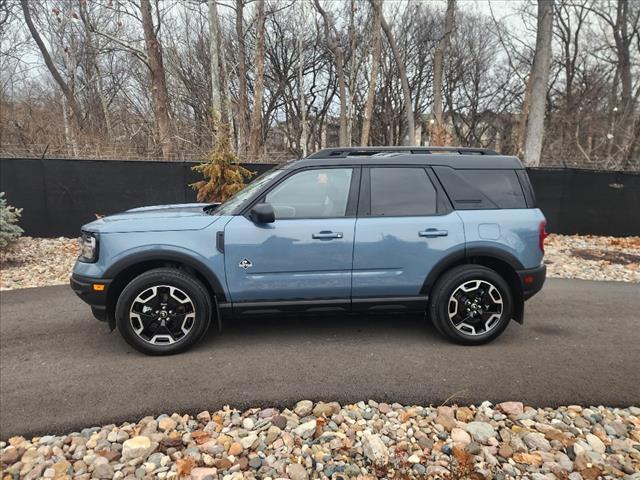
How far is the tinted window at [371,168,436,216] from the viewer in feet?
12.5

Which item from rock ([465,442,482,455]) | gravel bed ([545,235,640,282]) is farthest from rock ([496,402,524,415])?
gravel bed ([545,235,640,282])

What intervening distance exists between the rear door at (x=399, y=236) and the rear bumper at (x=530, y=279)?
652mm

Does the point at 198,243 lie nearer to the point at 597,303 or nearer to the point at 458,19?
the point at 597,303

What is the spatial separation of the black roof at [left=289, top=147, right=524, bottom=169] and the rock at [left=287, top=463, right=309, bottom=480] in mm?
2506

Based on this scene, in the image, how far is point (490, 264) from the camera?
3.98 metres

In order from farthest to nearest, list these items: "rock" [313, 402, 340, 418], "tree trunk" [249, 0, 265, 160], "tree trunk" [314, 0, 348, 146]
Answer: "tree trunk" [314, 0, 348, 146], "tree trunk" [249, 0, 265, 160], "rock" [313, 402, 340, 418]

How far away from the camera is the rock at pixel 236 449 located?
2471 mm

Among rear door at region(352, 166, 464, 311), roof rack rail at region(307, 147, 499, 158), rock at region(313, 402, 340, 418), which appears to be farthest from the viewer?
roof rack rail at region(307, 147, 499, 158)

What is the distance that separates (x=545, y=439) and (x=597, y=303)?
3.47 metres

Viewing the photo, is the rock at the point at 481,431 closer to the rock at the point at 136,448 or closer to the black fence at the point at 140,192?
the rock at the point at 136,448

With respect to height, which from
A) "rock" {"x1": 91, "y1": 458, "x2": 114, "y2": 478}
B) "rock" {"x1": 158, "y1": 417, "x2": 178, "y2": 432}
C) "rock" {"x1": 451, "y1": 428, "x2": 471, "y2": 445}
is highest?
"rock" {"x1": 451, "y1": 428, "x2": 471, "y2": 445}

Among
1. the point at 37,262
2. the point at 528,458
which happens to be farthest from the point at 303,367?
the point at 37,262

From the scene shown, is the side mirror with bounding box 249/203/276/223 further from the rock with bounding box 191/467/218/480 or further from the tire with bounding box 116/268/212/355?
the rock with bounding box 191/467/218/480

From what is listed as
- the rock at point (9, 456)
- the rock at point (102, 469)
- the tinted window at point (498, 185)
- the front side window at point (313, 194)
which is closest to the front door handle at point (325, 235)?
the front side window at point (313, 194)
